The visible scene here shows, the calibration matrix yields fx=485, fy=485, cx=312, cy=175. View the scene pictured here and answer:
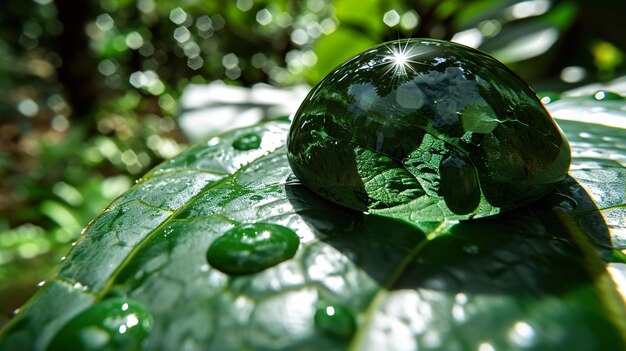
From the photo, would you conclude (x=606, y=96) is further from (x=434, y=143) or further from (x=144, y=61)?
(x=144, y=61)

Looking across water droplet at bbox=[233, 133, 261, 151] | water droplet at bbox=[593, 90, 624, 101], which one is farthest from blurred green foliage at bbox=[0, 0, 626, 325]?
water droplet at bbox=[233, 133, 261, 151]

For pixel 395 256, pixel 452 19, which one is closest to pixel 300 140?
pixel 395 256

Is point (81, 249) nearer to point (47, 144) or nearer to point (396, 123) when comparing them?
point (396, 123)

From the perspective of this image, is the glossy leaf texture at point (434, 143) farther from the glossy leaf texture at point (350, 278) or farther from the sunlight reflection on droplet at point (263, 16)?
the sunlight reflection on droplet at point (263, 16)

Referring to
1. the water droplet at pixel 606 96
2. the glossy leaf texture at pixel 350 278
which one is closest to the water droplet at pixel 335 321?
the glossy leaf texture at pixel 350 278

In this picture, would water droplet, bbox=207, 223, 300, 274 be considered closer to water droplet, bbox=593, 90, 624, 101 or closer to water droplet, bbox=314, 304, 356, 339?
water droplet, bbox=314, 304, 356, 339
